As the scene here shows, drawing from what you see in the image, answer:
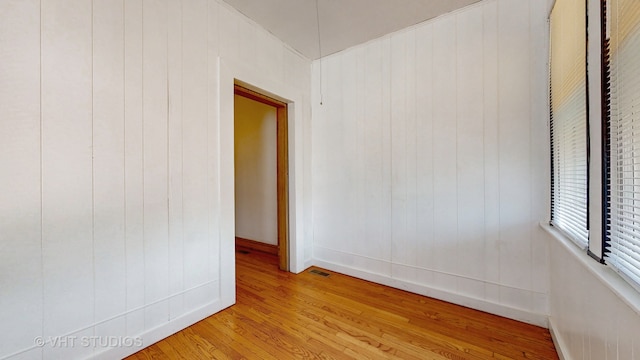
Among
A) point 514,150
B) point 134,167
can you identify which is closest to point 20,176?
point 134,167

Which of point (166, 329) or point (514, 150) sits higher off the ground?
point (514, 150)

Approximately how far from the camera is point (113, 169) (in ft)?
4.99

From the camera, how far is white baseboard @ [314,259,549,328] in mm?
1881

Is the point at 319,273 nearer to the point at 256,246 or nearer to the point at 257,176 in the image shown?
the point at 256,246

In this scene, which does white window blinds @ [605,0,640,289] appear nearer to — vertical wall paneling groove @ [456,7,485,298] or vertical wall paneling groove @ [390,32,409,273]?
vertical wall paneling groove @ [456,7,485,298]

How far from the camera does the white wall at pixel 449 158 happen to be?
1.91 m

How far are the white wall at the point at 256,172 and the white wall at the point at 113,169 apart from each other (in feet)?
4.83

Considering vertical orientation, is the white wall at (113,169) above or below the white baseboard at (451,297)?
above

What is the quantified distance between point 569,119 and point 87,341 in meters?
3.10

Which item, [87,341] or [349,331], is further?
[349,331]

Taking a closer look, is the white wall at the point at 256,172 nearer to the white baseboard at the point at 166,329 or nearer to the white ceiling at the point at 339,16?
the white ceiling at the point at 339,16

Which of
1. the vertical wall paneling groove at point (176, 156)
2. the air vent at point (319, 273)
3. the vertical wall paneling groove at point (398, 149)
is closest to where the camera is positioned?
the vertical wall paneling groove at point (176, 156)

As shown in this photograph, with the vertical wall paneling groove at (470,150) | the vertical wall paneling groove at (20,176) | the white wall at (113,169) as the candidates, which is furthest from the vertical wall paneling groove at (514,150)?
the vertical wall paneling groove at (20,176)

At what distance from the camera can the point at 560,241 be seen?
1.46 m
